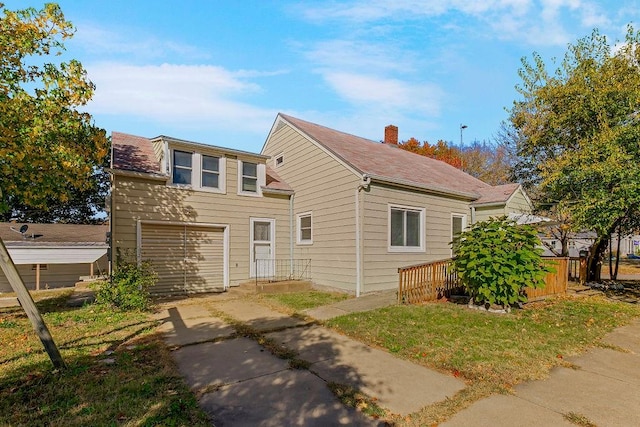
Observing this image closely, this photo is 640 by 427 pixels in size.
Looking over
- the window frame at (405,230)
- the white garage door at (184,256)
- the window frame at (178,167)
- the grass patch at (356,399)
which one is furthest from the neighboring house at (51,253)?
A: the grass patch at (356,399)

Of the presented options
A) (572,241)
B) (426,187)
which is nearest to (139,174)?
(426,187)

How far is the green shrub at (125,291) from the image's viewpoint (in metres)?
8.11

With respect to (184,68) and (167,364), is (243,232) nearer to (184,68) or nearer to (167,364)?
(184,68)

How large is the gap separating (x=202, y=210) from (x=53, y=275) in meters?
12.3

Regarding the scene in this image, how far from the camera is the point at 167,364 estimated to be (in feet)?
15.1

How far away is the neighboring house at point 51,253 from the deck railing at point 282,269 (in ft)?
26.2

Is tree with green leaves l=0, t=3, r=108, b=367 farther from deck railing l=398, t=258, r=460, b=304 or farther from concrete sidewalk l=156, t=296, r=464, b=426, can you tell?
deck railing l=398, t=258, r=460, b=304

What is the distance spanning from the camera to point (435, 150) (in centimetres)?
Result: 3344

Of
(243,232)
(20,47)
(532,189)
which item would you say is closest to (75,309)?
(243,232)

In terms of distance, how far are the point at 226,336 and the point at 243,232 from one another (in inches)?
246

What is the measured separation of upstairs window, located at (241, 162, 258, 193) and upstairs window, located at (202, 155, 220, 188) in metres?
0.97

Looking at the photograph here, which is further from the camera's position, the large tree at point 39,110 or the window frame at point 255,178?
the window frame at point 255,178

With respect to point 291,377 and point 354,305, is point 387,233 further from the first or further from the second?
point 291,377

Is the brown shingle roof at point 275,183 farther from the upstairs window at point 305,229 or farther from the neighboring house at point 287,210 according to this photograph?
the upstairs window at point 305,229
